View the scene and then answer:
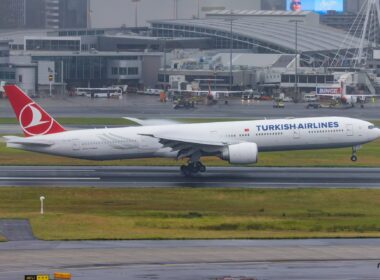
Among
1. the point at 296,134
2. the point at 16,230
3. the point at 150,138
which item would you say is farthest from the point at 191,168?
the point at 16,230

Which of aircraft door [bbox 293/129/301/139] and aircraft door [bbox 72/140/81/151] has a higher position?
aircraft door [bbox 293/129/301/139]

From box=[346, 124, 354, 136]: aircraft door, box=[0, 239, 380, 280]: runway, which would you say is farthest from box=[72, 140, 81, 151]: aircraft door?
box=[0, 239, 380, 280]: runway

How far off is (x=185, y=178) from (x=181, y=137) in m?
2.71

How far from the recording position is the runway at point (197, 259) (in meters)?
39.7

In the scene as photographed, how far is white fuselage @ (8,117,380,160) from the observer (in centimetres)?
7125

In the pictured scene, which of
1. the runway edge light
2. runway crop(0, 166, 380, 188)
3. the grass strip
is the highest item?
the runway edge light

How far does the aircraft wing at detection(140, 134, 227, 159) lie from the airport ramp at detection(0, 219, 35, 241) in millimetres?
18045

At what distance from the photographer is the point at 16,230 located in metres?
50.3

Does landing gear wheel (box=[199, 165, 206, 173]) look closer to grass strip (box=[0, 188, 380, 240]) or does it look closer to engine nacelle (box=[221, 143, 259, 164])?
engine nacelle (box=[221, 143, 259, 164])

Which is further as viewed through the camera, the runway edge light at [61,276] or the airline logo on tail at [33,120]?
the airline logo on tail at [33,120]

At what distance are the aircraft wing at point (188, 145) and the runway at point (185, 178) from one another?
5.24ft

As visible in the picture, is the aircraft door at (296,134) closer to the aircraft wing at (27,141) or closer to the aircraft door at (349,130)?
the aircraft door at (349,130)

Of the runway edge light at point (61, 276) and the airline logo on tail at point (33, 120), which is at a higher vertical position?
the airline logo on tail at point (33, 120)

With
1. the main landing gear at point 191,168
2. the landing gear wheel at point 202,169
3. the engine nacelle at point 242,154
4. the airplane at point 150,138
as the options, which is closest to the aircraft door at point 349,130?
the airplane at point 150,138
